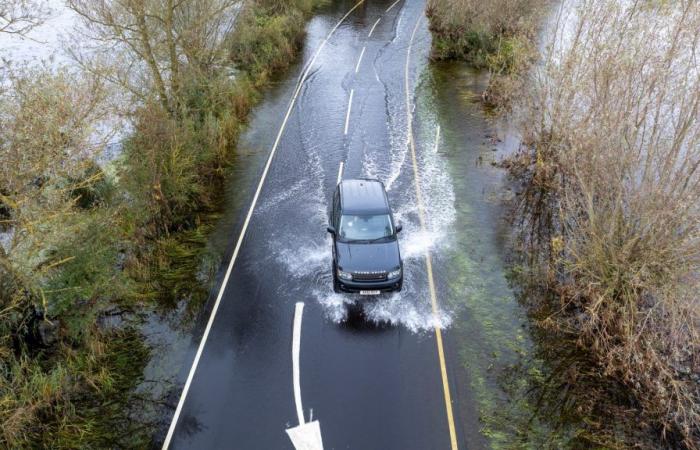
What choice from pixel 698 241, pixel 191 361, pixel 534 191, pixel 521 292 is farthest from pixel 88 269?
pixel 534 191

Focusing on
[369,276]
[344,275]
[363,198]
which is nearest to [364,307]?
[369,276]

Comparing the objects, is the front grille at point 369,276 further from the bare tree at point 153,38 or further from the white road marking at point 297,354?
the bare tree at point 153,38

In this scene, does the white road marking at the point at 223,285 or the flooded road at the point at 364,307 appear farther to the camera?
the white road marking at the point at 223,285

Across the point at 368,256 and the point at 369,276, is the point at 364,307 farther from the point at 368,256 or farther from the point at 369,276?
the point at 368,256

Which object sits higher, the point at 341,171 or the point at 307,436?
the point at 341,171

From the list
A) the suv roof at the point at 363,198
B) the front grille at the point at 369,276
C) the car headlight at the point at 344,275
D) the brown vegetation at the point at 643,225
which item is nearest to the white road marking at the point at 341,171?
the suv roof at the point at 363,198

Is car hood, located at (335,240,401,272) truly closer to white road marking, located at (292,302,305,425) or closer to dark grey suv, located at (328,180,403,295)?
dark grey suv, located at (328,180,403,295)

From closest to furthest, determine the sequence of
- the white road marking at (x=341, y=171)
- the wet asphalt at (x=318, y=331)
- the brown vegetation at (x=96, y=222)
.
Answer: the wet asphalt at (x=318, y=331)
the brown vegetation at (x=96, y=222)
the white road marking at (x=341, y=171)
